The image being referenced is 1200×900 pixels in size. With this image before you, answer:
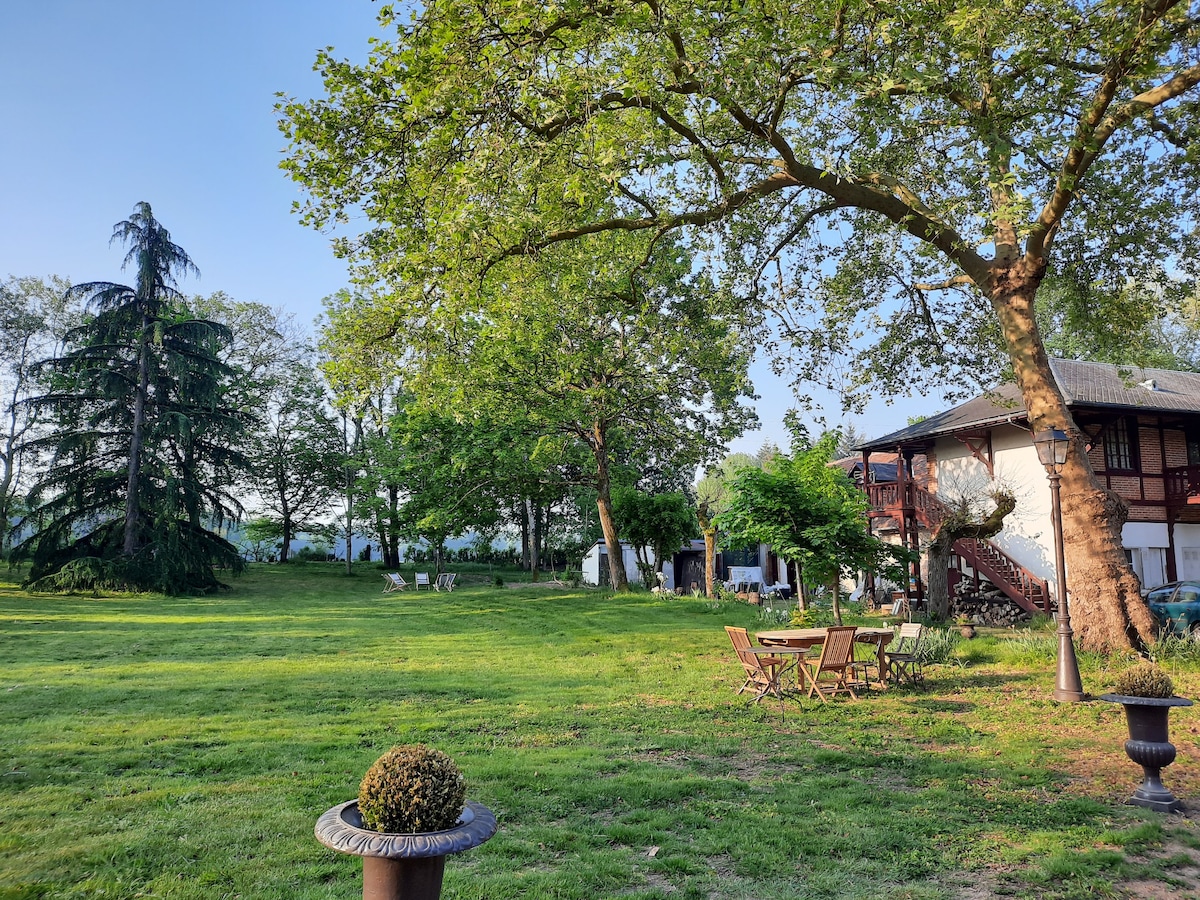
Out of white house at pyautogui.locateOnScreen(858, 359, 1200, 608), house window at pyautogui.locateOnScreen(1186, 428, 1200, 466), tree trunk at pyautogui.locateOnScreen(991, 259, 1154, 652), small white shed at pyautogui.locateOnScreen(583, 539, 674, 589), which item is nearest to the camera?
tree trunk at pyautogui.locateOnScreen(991, 259, 1154, 652)

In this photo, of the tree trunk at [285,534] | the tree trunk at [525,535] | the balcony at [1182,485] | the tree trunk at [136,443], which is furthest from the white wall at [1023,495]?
the tree trunk at [285,534]

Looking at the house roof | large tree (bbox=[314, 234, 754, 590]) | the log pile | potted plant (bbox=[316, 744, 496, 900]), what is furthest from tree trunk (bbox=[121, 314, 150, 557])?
potted plant (bbox=[316, 744, 496, 900])

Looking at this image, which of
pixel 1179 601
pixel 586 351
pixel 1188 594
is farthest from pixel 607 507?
pixel 1188 594

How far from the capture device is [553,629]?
1816 centimetres

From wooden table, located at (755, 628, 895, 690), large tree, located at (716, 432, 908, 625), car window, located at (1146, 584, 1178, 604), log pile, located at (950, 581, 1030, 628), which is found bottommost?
log pile, located at (950, 581, 1030, 628)

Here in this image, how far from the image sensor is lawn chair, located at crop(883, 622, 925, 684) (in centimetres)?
1096

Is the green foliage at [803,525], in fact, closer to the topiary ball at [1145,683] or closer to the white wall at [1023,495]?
the white wall at [1023,495]

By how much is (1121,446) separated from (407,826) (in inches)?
999

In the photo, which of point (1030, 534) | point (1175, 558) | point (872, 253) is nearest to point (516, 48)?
point (872, 253)

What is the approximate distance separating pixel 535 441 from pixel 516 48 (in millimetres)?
18578

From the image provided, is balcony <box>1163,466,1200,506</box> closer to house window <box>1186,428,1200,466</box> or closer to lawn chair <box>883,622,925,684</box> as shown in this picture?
house window <box>1186,428,1200,466</box>

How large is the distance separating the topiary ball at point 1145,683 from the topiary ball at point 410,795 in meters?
5.21

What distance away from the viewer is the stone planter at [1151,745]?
5754mm

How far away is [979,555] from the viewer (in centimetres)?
2238
